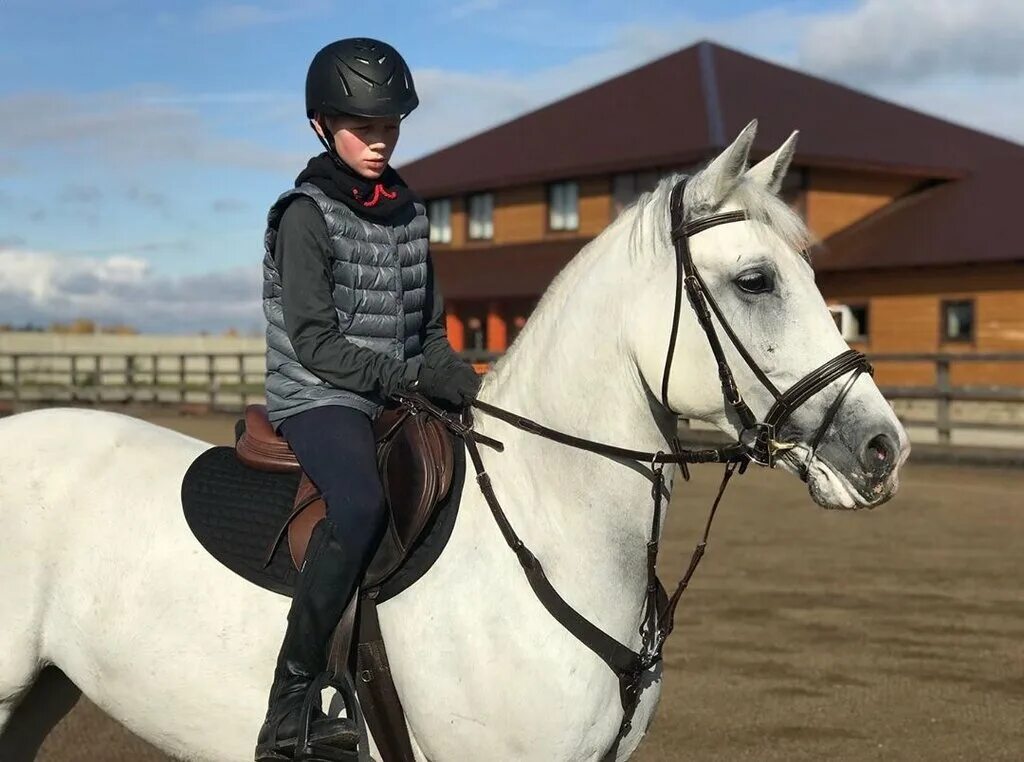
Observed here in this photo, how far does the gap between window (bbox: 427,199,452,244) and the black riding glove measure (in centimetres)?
3435

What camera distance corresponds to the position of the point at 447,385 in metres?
3.52

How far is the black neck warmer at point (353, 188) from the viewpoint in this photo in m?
3.49

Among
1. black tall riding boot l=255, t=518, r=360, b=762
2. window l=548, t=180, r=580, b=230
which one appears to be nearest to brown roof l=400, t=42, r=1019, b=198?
window l=548, t=180, r=580, b=230

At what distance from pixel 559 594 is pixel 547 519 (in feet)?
0.77

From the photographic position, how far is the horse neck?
3238 millimetres

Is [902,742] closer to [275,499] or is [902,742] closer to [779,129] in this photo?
[275,499]

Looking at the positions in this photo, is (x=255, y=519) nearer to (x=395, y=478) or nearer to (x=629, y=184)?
(x=395, y=478)

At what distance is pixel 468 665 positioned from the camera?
3137 millimetres

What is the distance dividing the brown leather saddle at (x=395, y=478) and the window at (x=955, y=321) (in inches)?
1052

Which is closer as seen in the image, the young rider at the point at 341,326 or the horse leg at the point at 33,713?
the young rider at the point at 341,326

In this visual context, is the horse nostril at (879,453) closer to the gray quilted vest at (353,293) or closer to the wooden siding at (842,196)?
the gray quilted vest at (353,293)

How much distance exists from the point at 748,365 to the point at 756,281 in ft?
0.77

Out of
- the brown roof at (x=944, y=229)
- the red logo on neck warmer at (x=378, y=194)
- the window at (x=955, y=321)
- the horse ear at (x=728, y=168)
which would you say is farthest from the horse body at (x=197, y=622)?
the window at (x=955, y=321)

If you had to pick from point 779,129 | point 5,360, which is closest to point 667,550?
point 779,129
